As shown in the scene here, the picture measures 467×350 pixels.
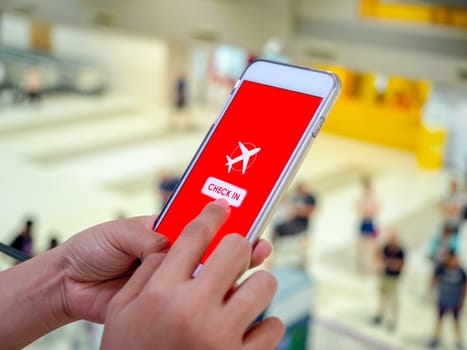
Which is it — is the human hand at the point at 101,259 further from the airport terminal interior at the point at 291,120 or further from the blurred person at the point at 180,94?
the blurred person at the point at 180,94

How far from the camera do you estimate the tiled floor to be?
8492 mm

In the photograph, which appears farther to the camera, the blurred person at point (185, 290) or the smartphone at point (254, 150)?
the smartphone at point (254, 150)

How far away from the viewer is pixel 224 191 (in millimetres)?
1328

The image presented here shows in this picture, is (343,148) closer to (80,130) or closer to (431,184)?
(431,184)

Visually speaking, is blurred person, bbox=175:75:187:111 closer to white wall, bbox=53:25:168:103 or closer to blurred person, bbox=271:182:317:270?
white wall, bbox=53:25:168:103

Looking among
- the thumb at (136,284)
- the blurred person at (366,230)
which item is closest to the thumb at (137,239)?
the thumb at (136,284)

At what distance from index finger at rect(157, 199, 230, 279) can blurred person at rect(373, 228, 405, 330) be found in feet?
23.6

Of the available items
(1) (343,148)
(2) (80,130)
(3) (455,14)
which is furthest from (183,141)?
(3) (455,14)

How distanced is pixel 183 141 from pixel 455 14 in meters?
14.2

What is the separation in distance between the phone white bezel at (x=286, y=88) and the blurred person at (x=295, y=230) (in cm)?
748

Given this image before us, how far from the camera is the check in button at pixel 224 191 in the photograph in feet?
4.20

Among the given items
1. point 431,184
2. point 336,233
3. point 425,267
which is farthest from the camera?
point 431,184

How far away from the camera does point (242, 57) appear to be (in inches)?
846

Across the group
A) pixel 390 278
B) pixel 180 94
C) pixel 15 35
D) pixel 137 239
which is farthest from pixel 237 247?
pixel 15 35
